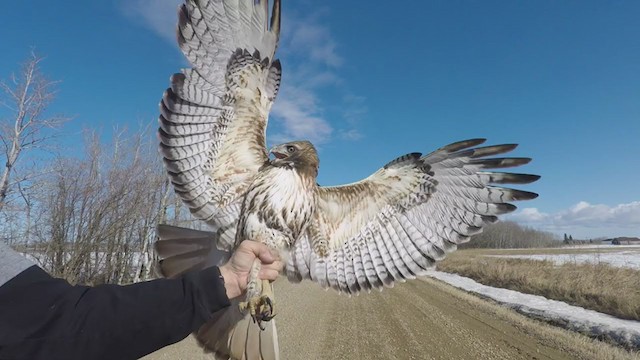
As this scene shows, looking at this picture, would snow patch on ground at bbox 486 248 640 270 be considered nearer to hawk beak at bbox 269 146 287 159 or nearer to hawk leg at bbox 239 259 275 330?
hawk beak at bbox 269 146 287 159

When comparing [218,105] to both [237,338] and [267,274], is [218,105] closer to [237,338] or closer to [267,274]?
[267,274]

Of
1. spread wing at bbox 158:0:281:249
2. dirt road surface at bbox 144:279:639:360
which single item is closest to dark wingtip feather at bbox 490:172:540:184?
spread wing at bbox 158:0:281:249

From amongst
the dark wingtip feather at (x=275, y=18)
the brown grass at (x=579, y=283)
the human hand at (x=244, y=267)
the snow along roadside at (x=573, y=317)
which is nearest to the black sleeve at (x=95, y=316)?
the human hand at (x=244, y=267)

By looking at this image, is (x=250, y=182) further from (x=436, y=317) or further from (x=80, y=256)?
(x=80, y=256)

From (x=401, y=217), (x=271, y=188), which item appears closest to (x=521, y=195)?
(x=401, y=217)

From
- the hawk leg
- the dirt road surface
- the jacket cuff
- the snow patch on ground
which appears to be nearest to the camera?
the jacket cuff

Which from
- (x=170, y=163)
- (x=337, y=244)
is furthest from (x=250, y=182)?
(x=337, y=244)
